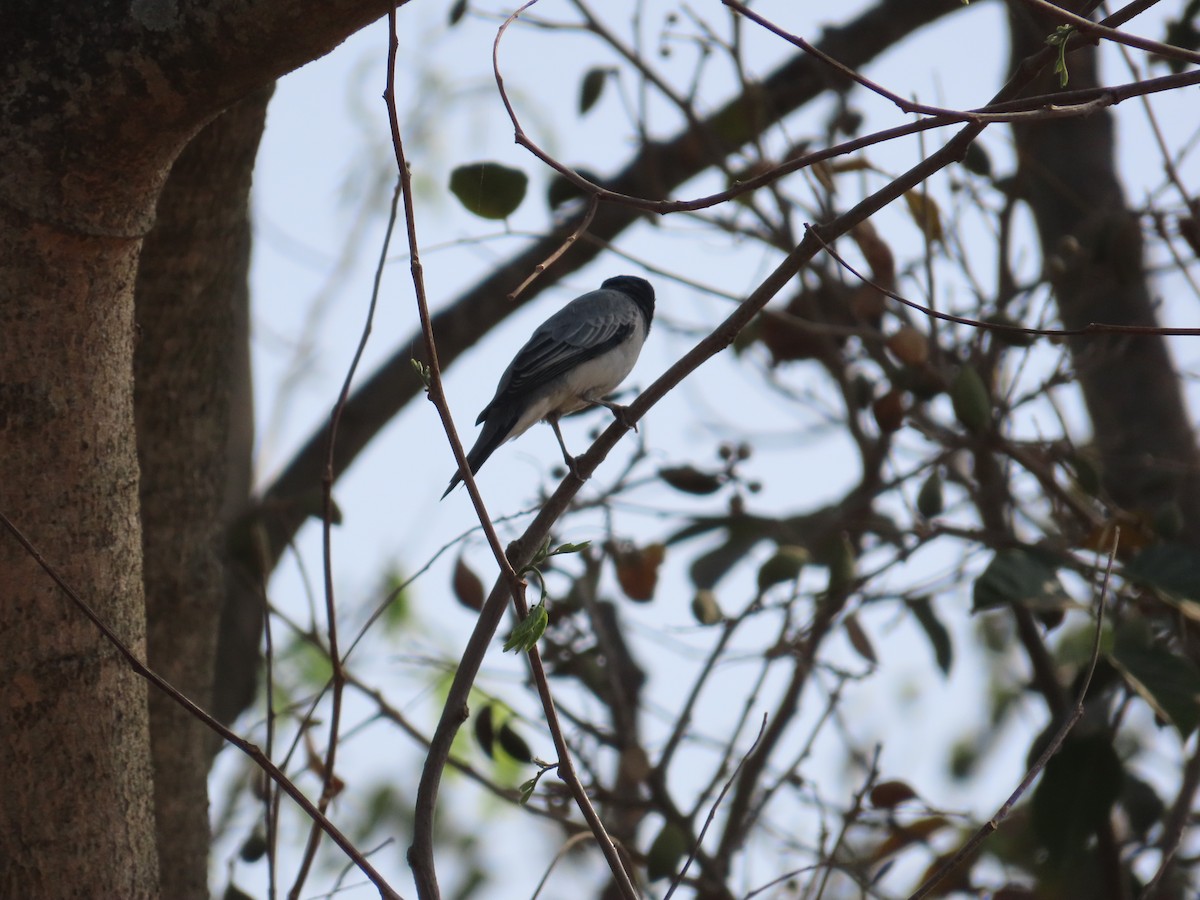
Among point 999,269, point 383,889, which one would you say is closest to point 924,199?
point 999,269

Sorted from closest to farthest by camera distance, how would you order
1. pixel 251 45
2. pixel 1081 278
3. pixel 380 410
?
pixel 251 45, pixel 1081 278, pixel 380 410

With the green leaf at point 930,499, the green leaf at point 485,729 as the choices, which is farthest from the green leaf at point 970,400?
the green leaf at point 485,729

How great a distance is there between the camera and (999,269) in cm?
394

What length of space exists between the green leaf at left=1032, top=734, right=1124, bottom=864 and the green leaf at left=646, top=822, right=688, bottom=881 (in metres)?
0.99

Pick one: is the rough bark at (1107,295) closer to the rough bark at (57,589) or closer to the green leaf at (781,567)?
the green leaf at (781,567)

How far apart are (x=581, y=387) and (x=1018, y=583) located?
147cm

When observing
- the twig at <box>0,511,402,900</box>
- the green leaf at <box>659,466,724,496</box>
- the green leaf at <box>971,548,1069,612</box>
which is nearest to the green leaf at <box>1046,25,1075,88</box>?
the twig at <box>0,511,402,900</box>

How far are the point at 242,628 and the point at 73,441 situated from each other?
2.64 meters

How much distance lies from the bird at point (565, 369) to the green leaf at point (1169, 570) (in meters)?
1.39

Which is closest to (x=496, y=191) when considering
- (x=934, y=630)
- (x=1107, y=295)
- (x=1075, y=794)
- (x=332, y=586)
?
(x=332, y=586)

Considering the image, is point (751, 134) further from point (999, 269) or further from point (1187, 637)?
point (1187, 637)

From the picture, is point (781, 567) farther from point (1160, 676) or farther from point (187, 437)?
point (187, 437)

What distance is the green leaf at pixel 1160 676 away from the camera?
2.95 m

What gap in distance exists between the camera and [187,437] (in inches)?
120
